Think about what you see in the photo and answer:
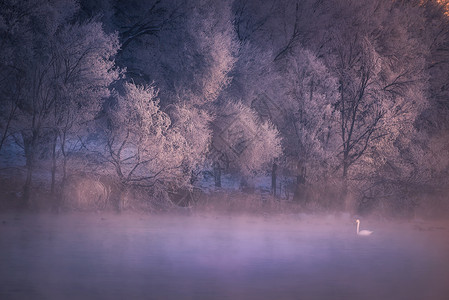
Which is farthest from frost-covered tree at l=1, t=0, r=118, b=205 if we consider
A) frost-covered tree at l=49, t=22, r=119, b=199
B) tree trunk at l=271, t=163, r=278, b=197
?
tree trunk at l=271, t=163, r=278, b=197

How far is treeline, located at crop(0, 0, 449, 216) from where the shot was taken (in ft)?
50.8

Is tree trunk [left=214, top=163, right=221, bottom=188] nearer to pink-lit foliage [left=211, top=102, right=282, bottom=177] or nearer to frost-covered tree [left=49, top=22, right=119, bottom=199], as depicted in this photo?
pink-lit foliage [left=211, top=102, right=282, bottom=177]

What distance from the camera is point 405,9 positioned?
861 inches

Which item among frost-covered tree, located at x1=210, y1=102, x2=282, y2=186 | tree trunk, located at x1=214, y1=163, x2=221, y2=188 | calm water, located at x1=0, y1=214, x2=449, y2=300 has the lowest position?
calm water, located at x1=0, y1=214, x2=449, y2=300

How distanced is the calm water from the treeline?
3819mm

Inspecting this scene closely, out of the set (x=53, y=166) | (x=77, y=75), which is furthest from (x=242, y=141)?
(x=53, y=166)

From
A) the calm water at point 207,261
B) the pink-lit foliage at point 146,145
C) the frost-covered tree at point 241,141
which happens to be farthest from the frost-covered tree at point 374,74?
the pink-lit foliage at point 146,145

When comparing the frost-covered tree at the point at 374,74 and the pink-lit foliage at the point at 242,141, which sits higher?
the frost-covered tree at the point at 374,74

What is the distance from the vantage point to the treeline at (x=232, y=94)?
1548 centimetres

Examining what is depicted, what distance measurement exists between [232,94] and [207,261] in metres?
12.2

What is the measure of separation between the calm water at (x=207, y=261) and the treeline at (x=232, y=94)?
3.82 m

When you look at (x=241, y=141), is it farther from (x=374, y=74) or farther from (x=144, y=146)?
(x=374, y=74)

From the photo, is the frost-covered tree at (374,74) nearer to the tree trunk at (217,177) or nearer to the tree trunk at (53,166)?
the tree trunk at (217,177)

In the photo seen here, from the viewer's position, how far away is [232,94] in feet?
65.5
